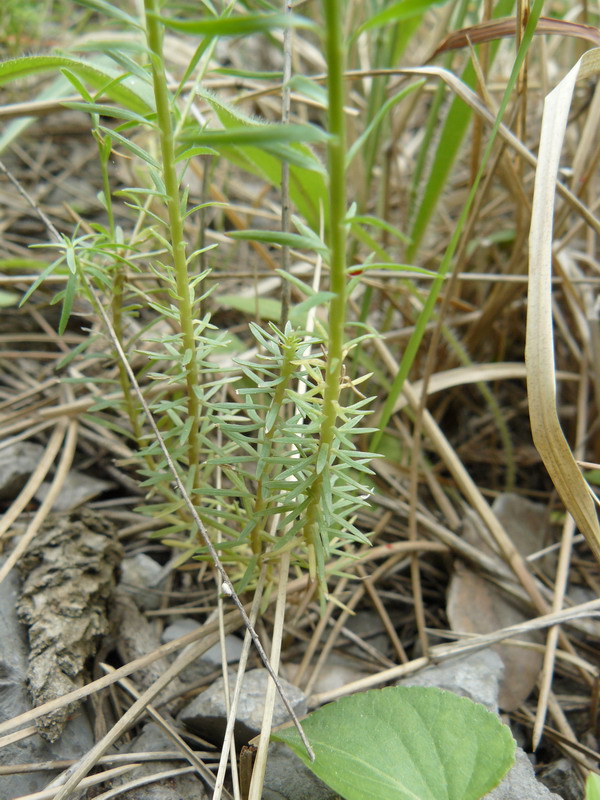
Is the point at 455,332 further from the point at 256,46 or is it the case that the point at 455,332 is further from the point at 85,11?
the point at 85,11

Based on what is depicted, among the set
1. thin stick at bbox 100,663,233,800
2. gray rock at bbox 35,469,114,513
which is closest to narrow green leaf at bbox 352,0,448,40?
Answer: thin stick at bbox 100,663,233,800

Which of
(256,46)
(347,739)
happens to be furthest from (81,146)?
(347,739)

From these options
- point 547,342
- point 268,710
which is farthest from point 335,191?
point 268,710

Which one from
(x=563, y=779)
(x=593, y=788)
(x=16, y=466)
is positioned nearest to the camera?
(x=593, y=788)

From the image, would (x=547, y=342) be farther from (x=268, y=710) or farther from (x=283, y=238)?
(x=268, y=710)

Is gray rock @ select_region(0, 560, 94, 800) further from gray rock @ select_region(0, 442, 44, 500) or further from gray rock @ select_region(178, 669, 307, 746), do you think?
gray rock @ select_region(0, 442, 44, 500)

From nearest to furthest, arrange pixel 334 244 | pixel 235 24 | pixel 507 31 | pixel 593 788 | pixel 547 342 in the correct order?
pixel 235 24 → pixel 334 244 → pixel 593 788 → pixel 547 342 → pixel 507 31

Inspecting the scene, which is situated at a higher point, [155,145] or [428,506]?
[155,145]
